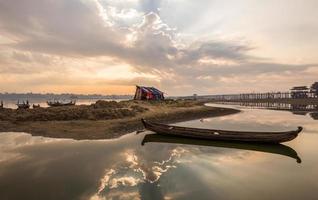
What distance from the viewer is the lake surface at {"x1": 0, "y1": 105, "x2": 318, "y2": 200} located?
9875 mm

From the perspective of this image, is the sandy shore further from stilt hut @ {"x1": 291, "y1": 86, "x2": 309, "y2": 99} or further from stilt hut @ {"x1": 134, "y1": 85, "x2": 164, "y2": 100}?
stilt hut @ {"x1": 291, "y1": 86, "x2": 309, "y2": 99}

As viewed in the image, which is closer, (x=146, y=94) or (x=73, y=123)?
(x=73, y=123)

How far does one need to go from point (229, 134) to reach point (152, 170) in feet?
33.4

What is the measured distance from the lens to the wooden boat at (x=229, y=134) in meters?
19.4

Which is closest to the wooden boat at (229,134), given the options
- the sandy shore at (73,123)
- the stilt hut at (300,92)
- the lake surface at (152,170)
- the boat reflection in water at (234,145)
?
the boat reflection in water at (234,145)

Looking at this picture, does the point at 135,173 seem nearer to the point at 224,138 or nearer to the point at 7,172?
the point at 7,172

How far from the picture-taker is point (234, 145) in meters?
19.7

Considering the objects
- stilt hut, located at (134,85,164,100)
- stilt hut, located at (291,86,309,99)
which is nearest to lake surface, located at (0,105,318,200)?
stilt hut, located at (134,85,164,100)

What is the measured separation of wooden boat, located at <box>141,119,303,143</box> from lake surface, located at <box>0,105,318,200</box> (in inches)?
30.8

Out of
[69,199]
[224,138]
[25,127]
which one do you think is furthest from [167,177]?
[25,127]

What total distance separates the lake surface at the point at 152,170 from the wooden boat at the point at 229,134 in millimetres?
782

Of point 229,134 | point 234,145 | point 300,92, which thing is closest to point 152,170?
point 234,145

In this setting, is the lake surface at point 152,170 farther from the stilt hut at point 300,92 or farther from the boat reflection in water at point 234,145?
the stilt hut at point 300,92

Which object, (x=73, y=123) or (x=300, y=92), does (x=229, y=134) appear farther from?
(x=300, y=92)
